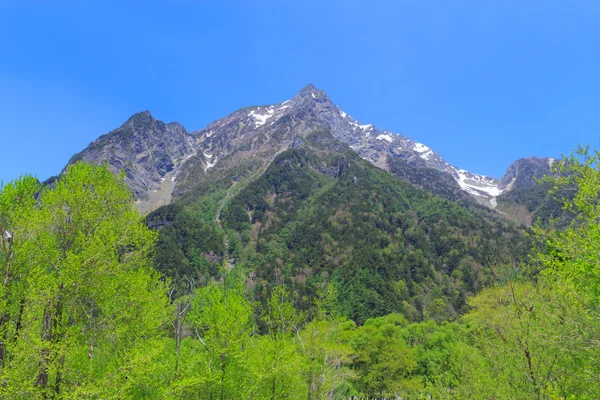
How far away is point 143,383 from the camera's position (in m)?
21.7

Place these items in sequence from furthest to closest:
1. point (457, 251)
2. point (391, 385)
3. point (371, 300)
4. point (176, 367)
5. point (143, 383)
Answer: point (457, 251), point (371, 300), point (391, 385), point (176, 367), point (143, 383)

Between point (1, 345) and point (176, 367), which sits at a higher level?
point (1, 345)

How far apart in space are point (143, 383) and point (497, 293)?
24.4 m

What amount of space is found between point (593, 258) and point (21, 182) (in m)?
26.8

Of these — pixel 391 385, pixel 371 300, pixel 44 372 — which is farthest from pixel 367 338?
pixel 371 300

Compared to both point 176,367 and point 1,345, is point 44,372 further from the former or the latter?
point 176,367

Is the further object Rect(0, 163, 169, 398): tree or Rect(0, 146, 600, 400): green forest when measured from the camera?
Rect(0, 163, 169, 398): tree

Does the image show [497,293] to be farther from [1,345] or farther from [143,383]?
[1,345]

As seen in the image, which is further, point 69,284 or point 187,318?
point 187,318

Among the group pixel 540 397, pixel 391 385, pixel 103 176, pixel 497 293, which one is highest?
pixel 103 176

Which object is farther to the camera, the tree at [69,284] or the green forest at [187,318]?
the tree at [69,284]

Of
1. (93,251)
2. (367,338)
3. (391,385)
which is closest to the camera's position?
(93,251)

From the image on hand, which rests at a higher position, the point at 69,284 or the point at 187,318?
the point at 69,284

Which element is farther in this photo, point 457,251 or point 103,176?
point 457,251
